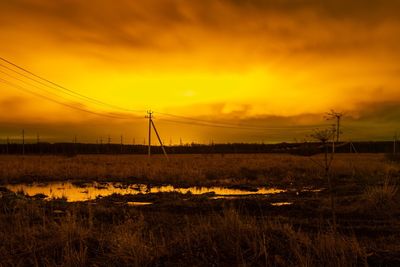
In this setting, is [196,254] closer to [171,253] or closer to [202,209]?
[171,253]

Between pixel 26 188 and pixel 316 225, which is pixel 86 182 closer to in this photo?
pixel 26 188

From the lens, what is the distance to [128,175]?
3175cm

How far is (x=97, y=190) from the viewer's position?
23516 mm

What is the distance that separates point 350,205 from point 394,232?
16.3 feet

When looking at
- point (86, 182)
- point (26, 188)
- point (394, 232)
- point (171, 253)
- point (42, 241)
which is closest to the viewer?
point (171, 253)

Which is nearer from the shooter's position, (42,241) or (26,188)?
(42,241)

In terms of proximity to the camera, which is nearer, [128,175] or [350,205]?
[350,205]

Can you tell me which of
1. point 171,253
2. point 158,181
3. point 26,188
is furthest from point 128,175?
point 171,253

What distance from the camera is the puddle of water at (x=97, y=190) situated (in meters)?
21.4

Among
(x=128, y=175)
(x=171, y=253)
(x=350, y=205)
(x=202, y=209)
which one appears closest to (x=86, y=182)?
(x=128, y=175)

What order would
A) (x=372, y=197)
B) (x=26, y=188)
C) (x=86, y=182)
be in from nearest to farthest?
(x=372, y=197), (x=26, y=188), (x=86, y=182)

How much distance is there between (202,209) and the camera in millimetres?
14836

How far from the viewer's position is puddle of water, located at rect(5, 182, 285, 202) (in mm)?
21391

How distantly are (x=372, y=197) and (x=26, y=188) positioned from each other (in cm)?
1999
